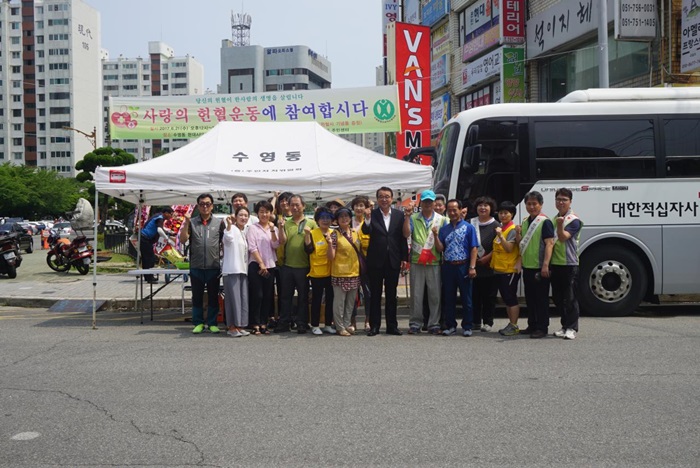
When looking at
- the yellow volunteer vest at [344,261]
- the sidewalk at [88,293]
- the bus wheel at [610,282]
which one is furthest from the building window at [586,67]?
the yellow volunteer vest at [344,261]

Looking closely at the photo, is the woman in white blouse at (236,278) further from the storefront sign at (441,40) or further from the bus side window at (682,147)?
the storefront sign at (441,40)

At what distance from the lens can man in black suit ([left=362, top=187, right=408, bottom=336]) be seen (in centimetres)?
945

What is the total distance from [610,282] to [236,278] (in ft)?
18.9

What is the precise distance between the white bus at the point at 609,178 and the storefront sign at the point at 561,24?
25.6 feet

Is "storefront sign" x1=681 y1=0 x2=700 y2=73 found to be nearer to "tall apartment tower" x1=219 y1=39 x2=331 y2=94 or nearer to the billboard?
the billboard

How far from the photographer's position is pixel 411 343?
886cm

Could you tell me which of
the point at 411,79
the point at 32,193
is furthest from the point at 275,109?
the point at 32,193

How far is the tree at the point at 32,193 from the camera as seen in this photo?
202ft

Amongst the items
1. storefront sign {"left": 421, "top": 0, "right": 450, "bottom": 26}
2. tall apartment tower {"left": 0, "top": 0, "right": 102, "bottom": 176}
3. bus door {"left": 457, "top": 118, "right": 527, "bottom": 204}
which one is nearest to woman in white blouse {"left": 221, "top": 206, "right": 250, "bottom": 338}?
bus door {"left": 457, "top": 118, "right": 527, "bottom": 204}

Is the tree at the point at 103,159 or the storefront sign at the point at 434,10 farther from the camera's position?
the tree at the point at 103,159

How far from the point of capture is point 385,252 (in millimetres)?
9453

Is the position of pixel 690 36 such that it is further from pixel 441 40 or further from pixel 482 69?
pixel 441 40

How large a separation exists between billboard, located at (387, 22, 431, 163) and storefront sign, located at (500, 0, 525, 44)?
10.7ft

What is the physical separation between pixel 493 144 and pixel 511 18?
45.1 feet
